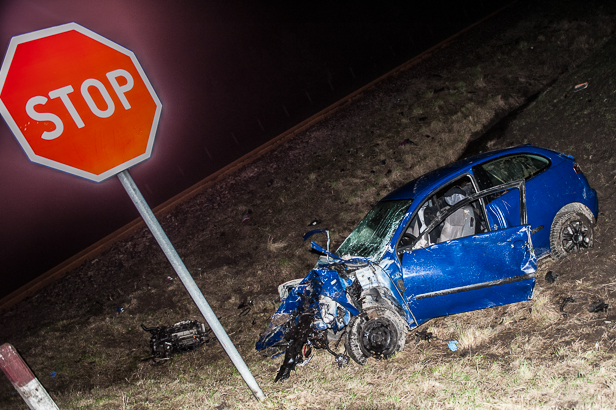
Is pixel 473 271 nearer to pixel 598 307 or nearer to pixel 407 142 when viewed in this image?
pixel 598 307

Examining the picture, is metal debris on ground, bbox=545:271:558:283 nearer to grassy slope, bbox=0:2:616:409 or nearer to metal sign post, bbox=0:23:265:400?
grassy slope, bbox=0:2:616:409

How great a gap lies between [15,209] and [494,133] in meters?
10.3

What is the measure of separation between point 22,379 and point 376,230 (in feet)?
11.8

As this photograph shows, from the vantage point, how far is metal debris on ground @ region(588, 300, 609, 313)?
387 centimetres

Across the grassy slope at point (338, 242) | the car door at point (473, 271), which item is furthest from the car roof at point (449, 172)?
the grassy slope at point (338, 242)

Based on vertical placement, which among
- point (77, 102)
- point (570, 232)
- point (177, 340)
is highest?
point (77, 102)

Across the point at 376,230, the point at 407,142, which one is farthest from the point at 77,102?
the point at 407,142

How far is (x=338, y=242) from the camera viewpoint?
7.50m

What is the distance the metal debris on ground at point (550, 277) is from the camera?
4.58 meters

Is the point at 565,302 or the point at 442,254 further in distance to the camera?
the point at 565,302

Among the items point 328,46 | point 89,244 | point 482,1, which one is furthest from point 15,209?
point 482,1

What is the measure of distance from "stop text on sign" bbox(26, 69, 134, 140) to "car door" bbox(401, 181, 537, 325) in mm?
2989

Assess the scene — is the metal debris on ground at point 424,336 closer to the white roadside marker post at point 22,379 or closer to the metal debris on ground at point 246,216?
the white roadside marker post at point 22,379

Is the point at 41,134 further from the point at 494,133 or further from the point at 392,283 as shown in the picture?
the point at 494,133
